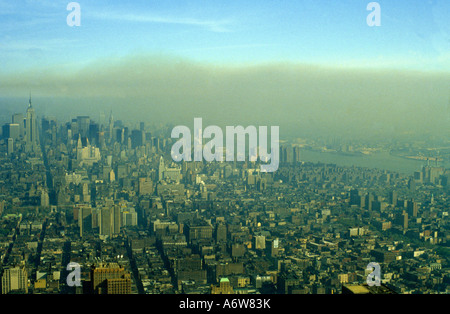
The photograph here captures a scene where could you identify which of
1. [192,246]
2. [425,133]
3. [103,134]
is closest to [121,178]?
[103,134]

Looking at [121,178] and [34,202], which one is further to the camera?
[121,178]

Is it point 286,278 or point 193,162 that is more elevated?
point 193,162

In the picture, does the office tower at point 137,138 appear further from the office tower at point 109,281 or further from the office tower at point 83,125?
the office tower at point 109,281

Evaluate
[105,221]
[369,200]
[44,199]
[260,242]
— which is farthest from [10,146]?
[369,200]

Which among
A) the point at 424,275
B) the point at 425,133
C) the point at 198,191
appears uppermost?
the point at 425,133

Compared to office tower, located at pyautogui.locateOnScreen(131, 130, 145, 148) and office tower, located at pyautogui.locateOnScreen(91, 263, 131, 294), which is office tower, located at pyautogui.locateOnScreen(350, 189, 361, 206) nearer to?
office tower, located at pyautogui.locateOnScreen(131, 130, 145, 148)

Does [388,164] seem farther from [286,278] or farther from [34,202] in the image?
[34,202]
